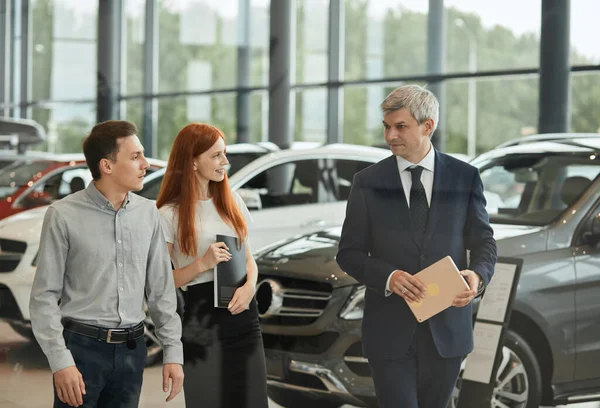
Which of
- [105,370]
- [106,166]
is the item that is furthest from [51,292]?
[106,166]

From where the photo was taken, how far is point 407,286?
327 cm

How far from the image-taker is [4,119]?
5738mm

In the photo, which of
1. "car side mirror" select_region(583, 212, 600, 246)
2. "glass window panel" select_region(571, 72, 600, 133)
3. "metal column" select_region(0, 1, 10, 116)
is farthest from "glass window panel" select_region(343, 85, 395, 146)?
"metal column" select_region(0, 1, 10, 116)

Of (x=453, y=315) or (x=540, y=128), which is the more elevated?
(x=540, y=128)

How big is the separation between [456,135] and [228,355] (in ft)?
7.72

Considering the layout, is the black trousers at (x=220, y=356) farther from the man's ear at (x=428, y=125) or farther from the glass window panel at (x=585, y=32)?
the glass window panel at (x=585, y=32)

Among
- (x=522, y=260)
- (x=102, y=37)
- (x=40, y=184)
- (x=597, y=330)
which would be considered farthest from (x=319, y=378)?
(x=102, y=37)

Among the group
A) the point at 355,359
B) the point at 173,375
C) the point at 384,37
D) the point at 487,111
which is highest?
the point at 384,37

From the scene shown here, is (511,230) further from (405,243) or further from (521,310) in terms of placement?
(405,243)

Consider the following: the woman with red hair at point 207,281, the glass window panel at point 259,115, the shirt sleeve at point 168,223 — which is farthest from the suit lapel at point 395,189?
the glass window panel at point 259,115

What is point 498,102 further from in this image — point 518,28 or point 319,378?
point 319,378

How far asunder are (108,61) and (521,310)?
250 cm

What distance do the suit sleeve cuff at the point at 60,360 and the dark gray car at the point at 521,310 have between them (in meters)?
2.07

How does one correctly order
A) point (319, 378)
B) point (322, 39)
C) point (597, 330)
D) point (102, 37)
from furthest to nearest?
point (322, 39) < point (102, 37) < point (597, 330) < point (319, 378)
